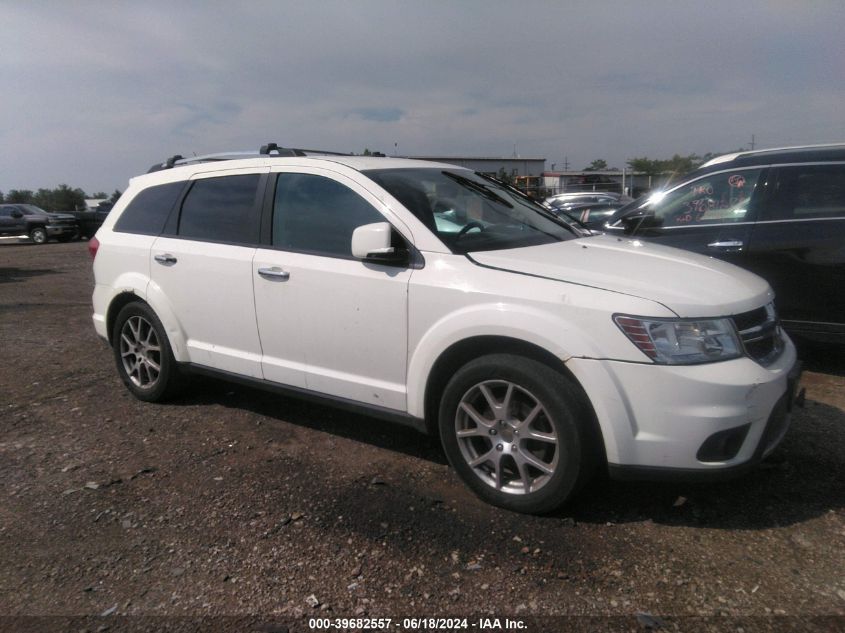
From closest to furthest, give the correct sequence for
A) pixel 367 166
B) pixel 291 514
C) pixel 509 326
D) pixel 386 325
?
pixel 509 326 → pixel 291 514 → pixel 386 325 → pixel 367 166

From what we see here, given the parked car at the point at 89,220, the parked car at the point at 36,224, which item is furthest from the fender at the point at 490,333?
the parked car at the point at 36,224

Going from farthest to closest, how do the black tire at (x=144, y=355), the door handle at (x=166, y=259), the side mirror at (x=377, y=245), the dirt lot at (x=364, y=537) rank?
the black tire at (x=144, y=355), the door handle at (x=166, y=259), the side mirror at (x=377, y=245), the dirt lot at (x=364, y=537)

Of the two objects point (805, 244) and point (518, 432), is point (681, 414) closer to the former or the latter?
point (518, 432)

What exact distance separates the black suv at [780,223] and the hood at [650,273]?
1764mm

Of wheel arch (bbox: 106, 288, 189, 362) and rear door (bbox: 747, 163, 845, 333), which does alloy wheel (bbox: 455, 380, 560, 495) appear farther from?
rear door (bbox: 747, 163, 845, 333)

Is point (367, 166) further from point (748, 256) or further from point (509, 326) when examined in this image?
point (748, 256)

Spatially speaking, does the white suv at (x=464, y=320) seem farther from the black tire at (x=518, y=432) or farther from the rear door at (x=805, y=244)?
the rear door at (x=805, y=244)

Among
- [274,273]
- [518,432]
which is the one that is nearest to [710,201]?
[518,432]

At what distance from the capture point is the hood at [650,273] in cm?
288

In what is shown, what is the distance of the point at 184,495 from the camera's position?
348cm

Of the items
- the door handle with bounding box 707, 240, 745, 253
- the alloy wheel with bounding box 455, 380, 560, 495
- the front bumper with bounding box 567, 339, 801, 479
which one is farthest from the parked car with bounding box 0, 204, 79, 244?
the front bumper with bounding box 567, 339, 801, 479

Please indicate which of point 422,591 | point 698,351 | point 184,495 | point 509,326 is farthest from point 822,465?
point 184,495

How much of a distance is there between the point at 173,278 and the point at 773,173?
4.61 m

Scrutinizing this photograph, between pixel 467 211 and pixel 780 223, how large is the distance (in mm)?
2825
